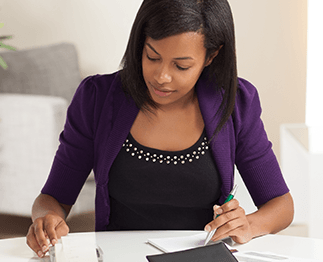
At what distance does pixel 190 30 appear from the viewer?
0.95 m

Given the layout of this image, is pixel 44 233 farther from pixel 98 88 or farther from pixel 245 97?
pixel 245 97

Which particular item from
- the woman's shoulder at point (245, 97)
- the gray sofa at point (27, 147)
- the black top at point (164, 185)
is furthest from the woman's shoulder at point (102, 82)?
the gray sofa at point (27, 147)

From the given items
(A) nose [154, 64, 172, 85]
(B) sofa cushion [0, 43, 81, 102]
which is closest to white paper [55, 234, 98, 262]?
(A) nose [154, 64, 172, 85]

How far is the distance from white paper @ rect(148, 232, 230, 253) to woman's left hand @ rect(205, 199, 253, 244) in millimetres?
38

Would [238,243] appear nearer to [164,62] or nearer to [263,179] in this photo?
[263,179]

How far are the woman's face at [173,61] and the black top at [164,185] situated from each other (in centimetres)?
18

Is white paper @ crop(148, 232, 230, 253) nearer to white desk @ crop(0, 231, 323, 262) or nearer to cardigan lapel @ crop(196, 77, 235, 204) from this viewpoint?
white desk @ crop(0, 231, 323, 262)

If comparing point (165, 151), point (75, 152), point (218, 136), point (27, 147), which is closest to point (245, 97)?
point (218, 136)

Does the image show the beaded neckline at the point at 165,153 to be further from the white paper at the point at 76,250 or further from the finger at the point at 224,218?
the white paper at the point at 76,250

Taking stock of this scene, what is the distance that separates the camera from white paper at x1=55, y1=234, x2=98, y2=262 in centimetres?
78

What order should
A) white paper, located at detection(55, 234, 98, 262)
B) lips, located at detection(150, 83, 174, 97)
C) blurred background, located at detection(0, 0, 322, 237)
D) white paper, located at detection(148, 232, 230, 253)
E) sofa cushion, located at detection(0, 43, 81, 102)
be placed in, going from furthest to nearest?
blurred background, located at detection(0, 0, 322, 237)
sofa cushion, located at detection(0, 43, 81, 102)
lips, located at detection(150, 83, 174, 97)
white paper, located at detection(148, 232, 230, 253)
white paper, located at detection(55, 234, 98, 262)

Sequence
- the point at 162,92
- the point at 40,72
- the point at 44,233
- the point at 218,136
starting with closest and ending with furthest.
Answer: the point at 44,233
the point at 162,92
the point at 218,136
the point at 40,72

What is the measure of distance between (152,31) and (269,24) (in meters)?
1.78

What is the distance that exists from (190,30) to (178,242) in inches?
18.4
